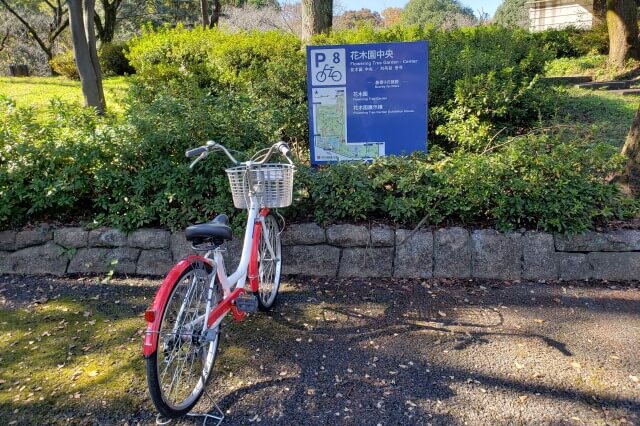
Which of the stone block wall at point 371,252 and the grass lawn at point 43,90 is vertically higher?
the grass lawn at point 43,90

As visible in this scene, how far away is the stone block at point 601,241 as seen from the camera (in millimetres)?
3943

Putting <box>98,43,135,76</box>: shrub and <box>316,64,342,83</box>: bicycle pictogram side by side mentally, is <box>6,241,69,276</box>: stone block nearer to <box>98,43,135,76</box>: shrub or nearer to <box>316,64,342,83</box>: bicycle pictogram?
<box>316,64,342,83</box>: bicycle pictogram

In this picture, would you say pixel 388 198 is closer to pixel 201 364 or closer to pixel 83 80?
pixel 201 364

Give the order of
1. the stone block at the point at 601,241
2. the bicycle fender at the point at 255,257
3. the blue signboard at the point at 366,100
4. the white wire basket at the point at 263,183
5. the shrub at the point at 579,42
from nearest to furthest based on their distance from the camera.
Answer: the white wire basket at the point at 263,183
the bicycle fender at the point at 255,257
the stone block at the point at 601,241
the blue signboard at the point at 366,100
the shrub at the point at 579,42

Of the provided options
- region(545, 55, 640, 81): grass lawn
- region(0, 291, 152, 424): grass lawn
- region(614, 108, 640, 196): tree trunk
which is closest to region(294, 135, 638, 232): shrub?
region(614, 108, 640, 196): tree trunk

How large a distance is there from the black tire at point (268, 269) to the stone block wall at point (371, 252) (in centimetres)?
42

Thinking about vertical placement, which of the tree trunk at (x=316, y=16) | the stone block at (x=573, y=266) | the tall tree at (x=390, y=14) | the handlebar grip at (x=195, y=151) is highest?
the tall tree at (x=390, y=14)

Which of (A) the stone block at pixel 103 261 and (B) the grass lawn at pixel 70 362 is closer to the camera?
(B) the grass lawn at pixel 70 362

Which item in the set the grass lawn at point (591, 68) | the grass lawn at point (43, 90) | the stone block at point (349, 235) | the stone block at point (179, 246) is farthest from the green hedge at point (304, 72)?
the grass lawn at point (591, 68)

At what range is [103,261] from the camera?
4293 millimetres

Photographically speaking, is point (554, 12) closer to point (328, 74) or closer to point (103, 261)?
point (328, 74)

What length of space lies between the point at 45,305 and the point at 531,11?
89.8 feet

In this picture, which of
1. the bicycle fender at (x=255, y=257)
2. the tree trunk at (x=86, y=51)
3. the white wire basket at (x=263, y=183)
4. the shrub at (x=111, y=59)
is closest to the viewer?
the white wire basket at (x=263, y=183)

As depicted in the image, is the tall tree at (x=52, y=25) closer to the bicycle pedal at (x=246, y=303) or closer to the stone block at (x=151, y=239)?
the stone block at (x=151, y=239)
